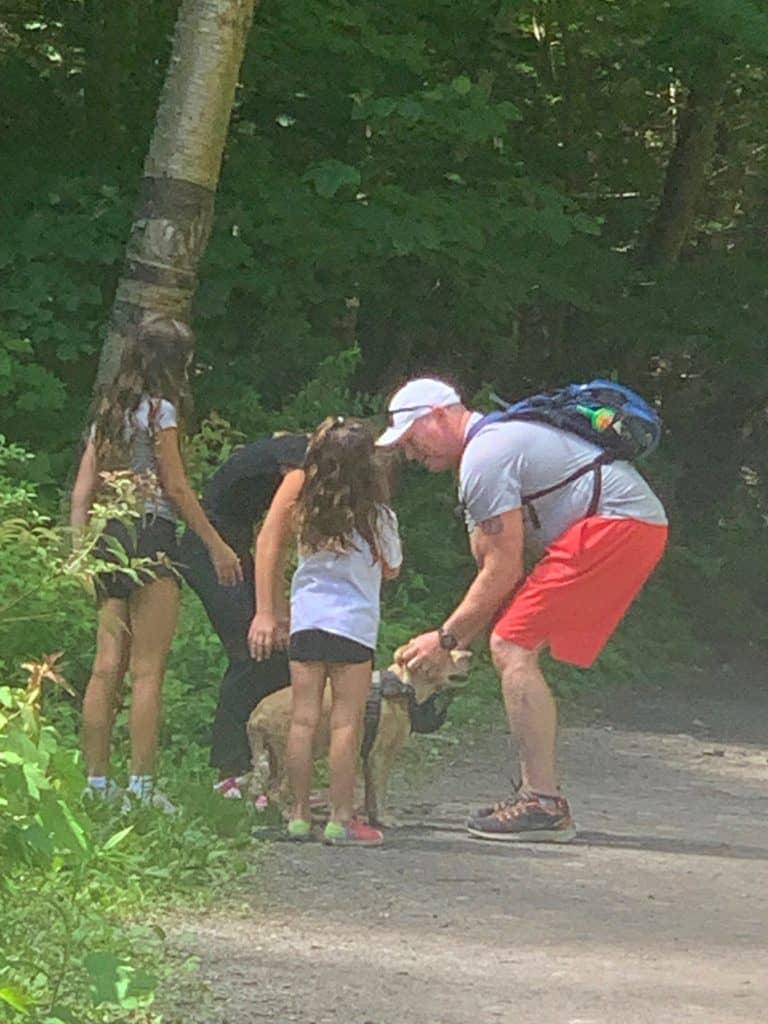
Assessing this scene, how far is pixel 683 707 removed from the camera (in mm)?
13805

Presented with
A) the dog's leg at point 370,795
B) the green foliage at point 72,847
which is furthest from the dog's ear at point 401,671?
the green foliage at point 72,847

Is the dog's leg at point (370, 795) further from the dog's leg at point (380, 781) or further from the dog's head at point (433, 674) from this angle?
the dog's head at point (433, 674)

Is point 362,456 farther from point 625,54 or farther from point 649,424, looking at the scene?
point 625,54

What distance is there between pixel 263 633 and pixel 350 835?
818mm

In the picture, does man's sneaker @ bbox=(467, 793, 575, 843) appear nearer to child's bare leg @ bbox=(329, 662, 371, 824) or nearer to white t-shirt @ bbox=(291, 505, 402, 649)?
child's bare leg @ bbox=(329, 662, 371, 824)

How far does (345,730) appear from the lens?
741 cm

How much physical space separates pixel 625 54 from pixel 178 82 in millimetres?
6141

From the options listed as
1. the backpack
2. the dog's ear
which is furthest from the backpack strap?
the dog's ear

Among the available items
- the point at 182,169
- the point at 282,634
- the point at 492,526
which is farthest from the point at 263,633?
the point at 182,169

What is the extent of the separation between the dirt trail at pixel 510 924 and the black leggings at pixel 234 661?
2.54 feet

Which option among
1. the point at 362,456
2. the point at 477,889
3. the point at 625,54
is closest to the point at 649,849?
the point at 477,889

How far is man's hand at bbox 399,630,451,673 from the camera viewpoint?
772 cm

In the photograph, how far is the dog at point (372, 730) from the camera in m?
7.65

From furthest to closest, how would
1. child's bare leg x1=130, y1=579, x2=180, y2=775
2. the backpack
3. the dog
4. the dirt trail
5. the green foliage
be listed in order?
the backpack → the dog → child's bare leg x1=130, y1=579, x2=180, y2=775 → the dirt trail → the green foliage
